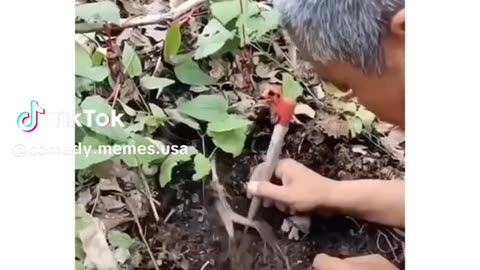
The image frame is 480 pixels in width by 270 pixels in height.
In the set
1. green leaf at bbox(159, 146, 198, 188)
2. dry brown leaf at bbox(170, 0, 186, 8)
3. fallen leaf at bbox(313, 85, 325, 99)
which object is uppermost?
dry brown leaf at bbox(170, 0, 186, 8)

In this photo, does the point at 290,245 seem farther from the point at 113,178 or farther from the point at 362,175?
the point at 113,178

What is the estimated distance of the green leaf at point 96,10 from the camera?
1.13m

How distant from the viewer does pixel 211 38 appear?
3.72ft

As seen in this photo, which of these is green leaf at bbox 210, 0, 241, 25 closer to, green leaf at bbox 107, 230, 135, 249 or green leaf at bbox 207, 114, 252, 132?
green leaf at bbox 207, 114, 252, 132

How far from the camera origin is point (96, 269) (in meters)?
1.12

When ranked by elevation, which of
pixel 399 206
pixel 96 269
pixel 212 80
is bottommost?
pixel 96 269

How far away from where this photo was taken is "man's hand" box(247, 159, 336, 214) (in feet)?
3.72

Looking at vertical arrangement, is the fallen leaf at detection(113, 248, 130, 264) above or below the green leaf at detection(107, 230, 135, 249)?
below

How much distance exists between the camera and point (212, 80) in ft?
3.73

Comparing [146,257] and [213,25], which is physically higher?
[213,25]

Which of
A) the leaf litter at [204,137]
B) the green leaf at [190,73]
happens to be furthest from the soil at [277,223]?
the green leaf at [190,73]

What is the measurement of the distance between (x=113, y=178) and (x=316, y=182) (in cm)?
27

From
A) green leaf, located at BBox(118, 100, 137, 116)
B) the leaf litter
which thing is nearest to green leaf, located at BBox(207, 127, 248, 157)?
the leaf litter
